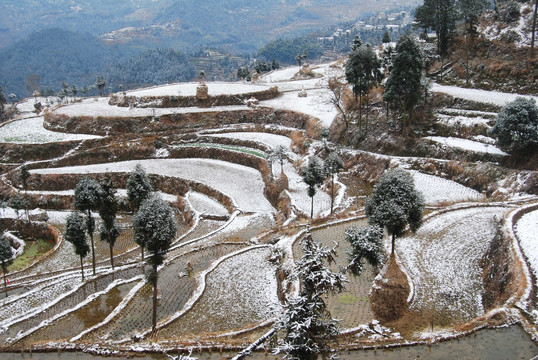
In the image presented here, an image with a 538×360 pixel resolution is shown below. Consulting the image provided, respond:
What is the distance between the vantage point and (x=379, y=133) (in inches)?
Result: 1833

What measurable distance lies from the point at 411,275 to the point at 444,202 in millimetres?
12581

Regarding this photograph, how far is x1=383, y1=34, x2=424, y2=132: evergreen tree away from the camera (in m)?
40.4

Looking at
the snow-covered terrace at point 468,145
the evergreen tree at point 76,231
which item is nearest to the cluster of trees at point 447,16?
the snow-covered terrace at point 468,145

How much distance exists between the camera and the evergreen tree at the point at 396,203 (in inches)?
788

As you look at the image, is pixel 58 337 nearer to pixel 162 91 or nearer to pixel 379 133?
pixel 379 133

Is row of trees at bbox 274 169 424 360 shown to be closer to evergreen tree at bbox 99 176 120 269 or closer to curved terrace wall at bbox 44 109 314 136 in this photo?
evergreen tree at bbox 99 176 120 269

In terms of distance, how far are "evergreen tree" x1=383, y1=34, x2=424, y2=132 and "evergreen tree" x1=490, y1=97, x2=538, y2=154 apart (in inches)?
347

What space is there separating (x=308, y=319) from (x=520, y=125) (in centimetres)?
2857

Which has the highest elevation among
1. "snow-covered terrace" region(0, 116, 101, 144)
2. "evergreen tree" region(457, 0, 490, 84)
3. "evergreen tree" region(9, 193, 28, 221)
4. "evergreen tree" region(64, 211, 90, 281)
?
"evergreen tree" region(457, 0, 490, 84)

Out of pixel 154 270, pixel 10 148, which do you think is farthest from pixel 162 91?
pixel 154 270

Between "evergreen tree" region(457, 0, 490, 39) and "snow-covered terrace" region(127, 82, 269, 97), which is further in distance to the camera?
"snow-covered terrace" region(127, 82, 269, 97)

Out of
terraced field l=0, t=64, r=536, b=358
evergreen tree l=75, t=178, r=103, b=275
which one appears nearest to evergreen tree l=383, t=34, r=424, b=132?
terraced field l=0, t=64, r=536, b=358

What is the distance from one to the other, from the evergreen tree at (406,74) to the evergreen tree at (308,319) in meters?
31.5

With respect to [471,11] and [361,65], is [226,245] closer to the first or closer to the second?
[361,65]
